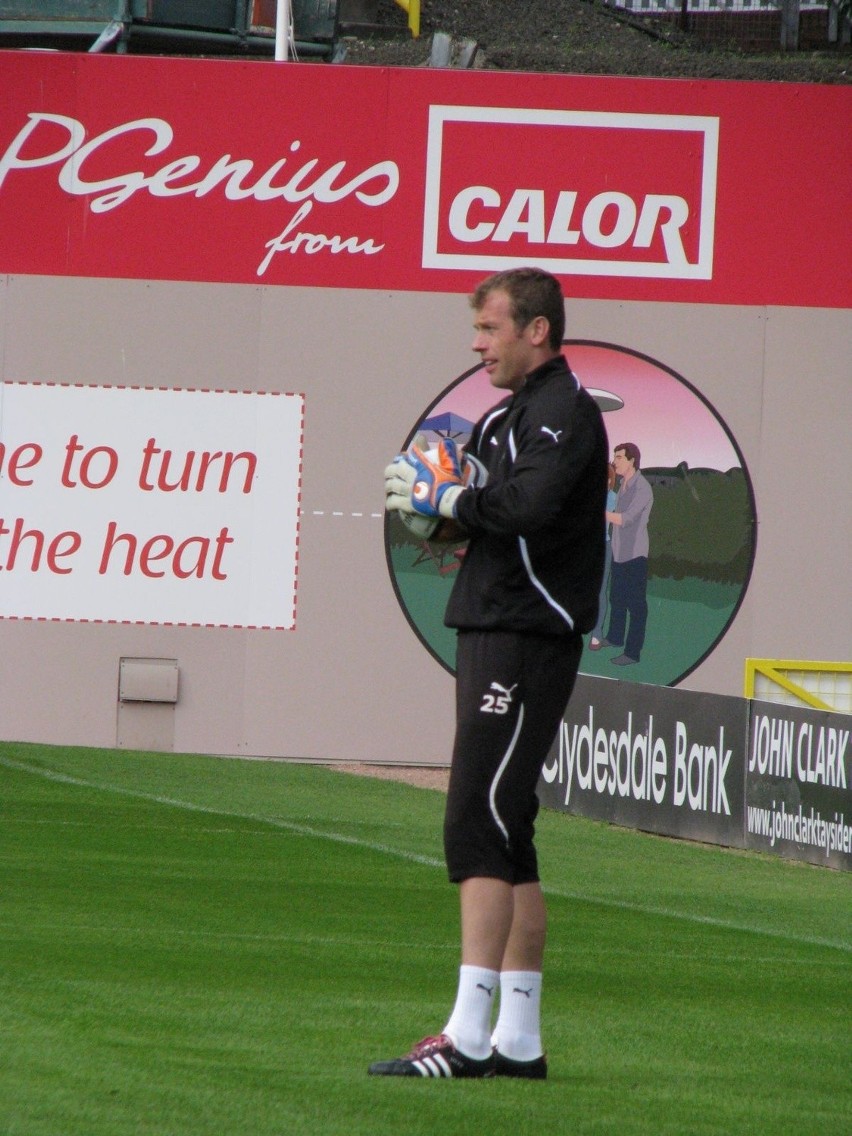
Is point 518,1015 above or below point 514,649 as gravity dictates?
below

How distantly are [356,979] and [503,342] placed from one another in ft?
7.35

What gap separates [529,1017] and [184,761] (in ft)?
32.6

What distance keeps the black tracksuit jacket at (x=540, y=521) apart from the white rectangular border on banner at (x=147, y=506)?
10.5m

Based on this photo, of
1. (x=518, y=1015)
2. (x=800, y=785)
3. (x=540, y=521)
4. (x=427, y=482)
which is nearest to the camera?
(x=540, y=521)

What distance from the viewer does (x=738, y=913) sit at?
8398mm

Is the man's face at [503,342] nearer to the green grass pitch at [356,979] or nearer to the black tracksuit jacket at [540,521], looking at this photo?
the black tracksuit jacket at [540,521]

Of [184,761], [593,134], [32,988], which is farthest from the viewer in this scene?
[593,134]

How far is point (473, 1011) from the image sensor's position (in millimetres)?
4469

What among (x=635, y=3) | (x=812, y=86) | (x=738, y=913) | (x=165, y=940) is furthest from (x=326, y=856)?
(x=635, y=3)

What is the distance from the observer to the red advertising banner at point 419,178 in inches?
592

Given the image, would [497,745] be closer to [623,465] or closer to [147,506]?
[147,506]

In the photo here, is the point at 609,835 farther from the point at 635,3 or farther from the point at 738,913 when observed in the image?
the point at 635,3

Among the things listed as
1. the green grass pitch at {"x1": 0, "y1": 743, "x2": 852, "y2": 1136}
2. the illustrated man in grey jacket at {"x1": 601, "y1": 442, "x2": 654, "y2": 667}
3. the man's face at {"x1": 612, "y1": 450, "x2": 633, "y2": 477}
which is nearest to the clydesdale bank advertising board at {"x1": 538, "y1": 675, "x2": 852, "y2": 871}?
the green grass pitch at {"x1": 0, "y1": 743, "x2": 852, "y2": 1136}

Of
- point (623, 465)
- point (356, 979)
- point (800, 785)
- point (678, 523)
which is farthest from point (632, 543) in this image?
point (356, 979)
